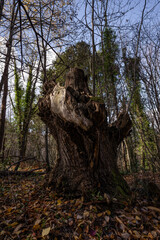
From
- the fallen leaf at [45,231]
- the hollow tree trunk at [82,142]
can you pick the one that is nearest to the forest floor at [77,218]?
the fallen leaf at [45,231]

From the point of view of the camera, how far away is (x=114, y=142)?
3172 millimetres

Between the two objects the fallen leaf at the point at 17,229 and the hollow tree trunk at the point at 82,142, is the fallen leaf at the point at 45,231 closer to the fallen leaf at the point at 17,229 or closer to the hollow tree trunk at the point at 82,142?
the fallen leaf at the point at 17,229

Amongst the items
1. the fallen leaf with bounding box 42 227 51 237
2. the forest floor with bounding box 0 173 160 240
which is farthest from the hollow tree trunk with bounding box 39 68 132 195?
the fallen leaf with bounding box 42 227 51 237

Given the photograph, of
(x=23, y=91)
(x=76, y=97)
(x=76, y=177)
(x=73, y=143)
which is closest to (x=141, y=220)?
(x=76, y=177)

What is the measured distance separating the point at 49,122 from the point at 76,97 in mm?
1000

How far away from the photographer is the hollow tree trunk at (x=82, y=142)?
2.30 meters

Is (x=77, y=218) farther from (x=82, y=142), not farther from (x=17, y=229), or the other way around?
(x=82, y=142)

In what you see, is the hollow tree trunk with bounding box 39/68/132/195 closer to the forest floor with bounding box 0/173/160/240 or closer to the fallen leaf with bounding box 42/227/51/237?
the forest floor with bounding box 0/173/160/240

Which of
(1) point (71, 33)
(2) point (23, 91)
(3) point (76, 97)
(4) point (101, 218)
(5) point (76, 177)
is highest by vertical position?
(2) point (23, 91)

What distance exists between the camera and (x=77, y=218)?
79.4 inches

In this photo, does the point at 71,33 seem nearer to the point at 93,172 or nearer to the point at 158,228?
the point at 93,172

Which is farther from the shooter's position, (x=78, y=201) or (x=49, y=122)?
(x=49, y=122)

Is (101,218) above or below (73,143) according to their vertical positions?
below

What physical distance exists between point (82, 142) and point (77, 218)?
124 centimetres
